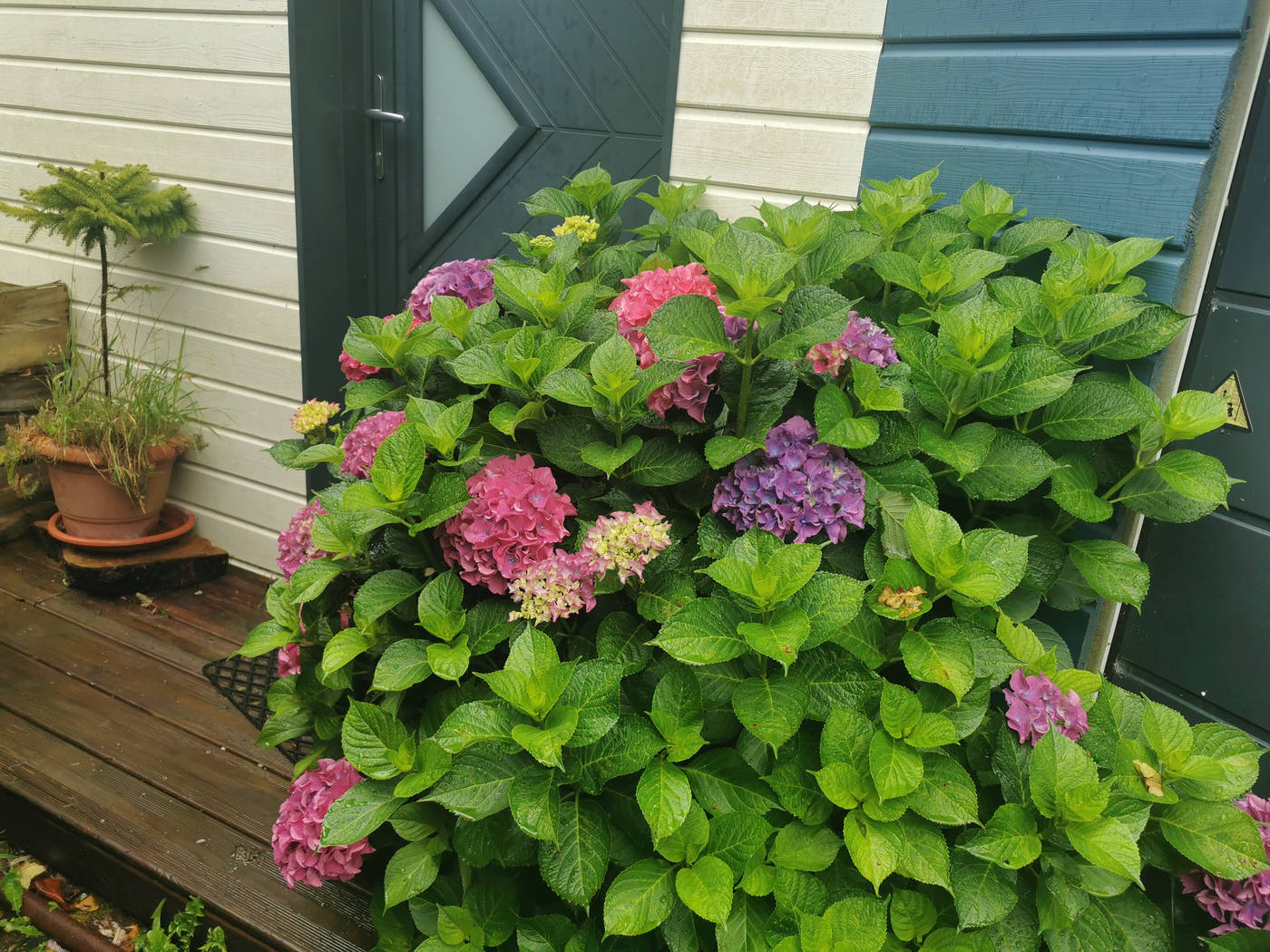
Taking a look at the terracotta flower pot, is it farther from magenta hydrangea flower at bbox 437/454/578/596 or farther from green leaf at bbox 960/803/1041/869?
green leaf at bbox 960/803/1041/869

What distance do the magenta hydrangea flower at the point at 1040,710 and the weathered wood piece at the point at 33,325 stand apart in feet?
10.8

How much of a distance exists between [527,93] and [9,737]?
2.08 meters

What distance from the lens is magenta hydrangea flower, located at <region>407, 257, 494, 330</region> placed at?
163cm

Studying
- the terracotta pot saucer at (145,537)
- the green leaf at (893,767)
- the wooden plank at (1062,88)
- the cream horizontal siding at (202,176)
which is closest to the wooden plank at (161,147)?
the cream horizontal siding at (202,176)

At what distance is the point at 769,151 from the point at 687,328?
0.92 meters

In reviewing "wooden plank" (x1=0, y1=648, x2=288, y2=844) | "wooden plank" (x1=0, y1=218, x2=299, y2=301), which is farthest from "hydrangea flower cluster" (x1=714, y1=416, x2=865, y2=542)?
"wooden plank" (x1=0, y1=218, x2=299, y2=301)

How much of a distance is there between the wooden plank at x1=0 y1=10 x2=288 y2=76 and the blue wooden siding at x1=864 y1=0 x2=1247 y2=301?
180 cm

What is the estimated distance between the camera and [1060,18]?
1.53 m

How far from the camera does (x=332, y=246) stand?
9.02 feet

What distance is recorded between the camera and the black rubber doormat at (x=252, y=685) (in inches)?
73.9

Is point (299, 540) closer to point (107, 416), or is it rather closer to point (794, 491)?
point (794, 491)

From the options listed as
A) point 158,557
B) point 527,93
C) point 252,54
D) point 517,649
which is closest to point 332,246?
point 252,54

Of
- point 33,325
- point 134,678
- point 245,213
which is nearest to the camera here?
point 134,678

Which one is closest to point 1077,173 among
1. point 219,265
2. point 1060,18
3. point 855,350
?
point 1060,18
